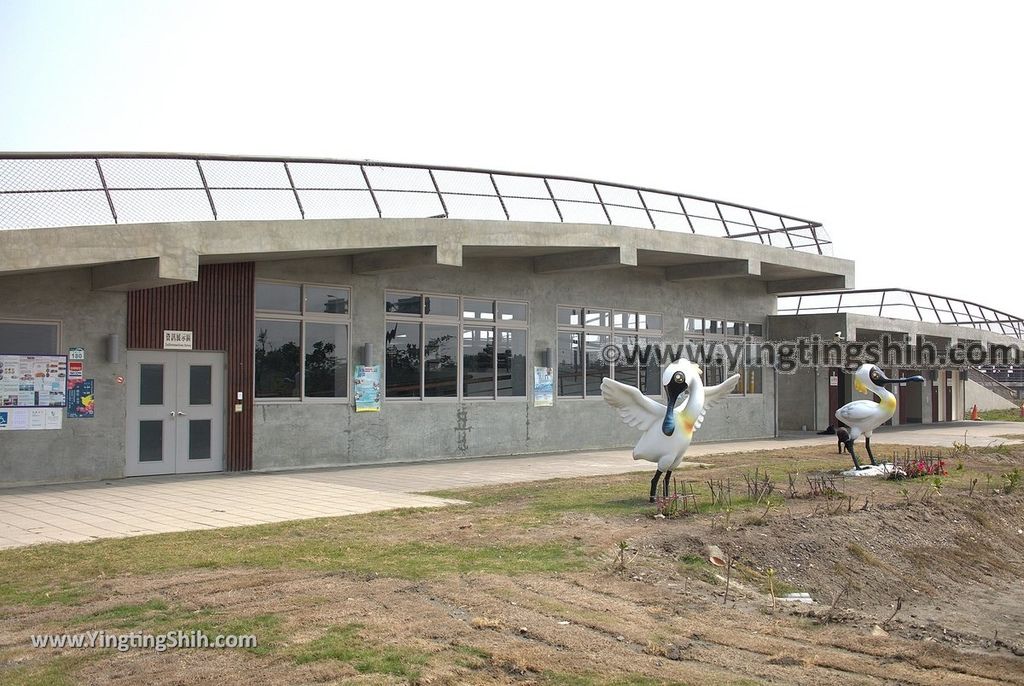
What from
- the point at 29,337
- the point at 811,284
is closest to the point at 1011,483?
the point at 811,284

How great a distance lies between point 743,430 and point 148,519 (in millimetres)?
19132

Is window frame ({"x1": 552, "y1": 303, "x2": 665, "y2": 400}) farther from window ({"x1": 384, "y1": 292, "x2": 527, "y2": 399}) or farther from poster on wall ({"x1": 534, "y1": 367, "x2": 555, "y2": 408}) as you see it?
window ({"x1": 384, "y1": 292, "x2": 527, "y2": 399})

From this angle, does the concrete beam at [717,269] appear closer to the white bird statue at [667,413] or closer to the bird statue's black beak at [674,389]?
the white bird statue at [667,413]

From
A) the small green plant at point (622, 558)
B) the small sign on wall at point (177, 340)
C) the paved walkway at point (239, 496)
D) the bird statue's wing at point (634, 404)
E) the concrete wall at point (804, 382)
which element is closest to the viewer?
the small green plant at point (622, 558)

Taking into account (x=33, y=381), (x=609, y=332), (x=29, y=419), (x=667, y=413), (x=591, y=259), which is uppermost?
(x=591, y=259)

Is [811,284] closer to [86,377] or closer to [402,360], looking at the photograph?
[402,360]

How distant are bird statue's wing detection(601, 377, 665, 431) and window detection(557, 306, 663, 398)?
1012cm

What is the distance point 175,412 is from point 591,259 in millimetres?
9027

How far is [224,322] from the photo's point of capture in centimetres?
1659

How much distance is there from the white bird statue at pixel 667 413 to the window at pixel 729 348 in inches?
534

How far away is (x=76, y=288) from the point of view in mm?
14883

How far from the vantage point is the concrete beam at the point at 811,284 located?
2708cm

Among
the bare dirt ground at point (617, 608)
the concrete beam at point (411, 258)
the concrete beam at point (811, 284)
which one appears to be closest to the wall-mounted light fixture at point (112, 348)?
the concrete beam at point (411, 258)

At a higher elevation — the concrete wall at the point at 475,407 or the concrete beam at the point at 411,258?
the concrete beam at the point at 411,258
